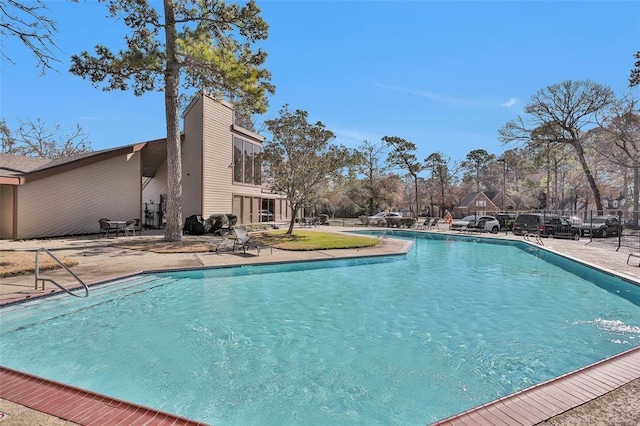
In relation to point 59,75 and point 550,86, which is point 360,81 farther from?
point 550,86

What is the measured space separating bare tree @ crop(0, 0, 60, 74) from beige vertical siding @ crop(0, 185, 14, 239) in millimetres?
11259

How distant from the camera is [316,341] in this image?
5293 mm

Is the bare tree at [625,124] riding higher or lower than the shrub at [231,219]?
higher

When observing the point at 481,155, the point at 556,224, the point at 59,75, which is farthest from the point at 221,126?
the point at 481,155

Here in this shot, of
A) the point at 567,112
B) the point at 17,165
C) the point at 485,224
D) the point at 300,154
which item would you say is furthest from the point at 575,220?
the point at 17,165

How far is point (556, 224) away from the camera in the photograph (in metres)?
20.9

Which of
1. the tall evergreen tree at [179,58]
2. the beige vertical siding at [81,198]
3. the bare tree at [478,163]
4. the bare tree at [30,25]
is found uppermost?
the bare tree at [478,163]

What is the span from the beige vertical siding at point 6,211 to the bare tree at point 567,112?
3795 centimetres

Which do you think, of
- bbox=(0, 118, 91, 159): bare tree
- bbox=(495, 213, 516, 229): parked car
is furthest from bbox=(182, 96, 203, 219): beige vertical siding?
bbox=(495, 213, 516, 229): parked car

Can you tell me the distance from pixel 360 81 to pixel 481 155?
47.5m

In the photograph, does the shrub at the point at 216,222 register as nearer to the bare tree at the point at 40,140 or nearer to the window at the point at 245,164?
the window at the point at 245,164

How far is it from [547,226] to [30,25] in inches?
998

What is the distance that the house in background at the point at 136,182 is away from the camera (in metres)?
14.3

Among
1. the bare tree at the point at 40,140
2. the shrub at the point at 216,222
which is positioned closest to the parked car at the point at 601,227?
the shrub at the point at 216,222
